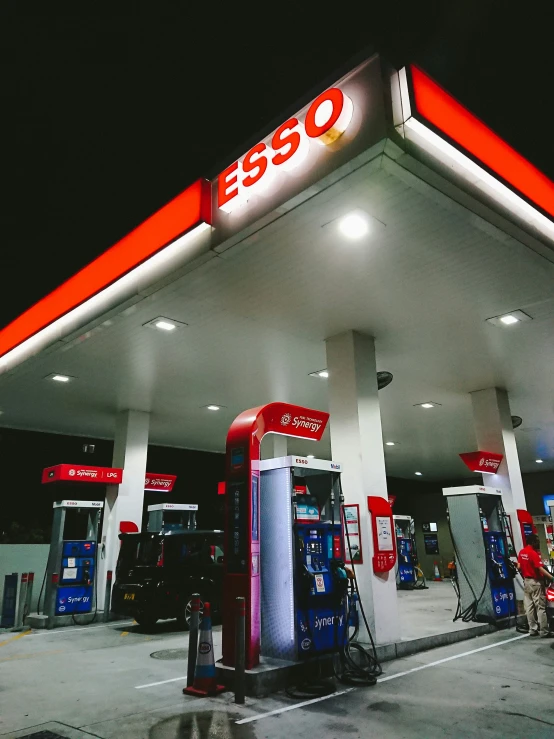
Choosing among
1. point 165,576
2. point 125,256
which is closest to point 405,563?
point 165,576

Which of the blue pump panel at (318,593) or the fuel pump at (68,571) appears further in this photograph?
the fuel pump at (68,571)

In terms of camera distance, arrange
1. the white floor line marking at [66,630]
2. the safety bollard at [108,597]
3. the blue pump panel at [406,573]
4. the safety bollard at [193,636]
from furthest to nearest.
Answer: the blue pump panel at [406,573]
the safety bollard at [108,597]
the white floor line marking at [66,630]
the safety bollard at [193,636]

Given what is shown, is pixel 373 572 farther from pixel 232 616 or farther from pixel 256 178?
pixel 256 178

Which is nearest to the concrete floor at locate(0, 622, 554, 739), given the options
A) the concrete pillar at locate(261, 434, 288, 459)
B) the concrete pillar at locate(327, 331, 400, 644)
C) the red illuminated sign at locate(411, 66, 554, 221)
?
the concrete pillar at locate(327, 331, 400, 644)

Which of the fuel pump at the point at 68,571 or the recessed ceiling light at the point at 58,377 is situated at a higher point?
the recessed ceiling light at the point at 58,377

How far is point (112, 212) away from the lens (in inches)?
307

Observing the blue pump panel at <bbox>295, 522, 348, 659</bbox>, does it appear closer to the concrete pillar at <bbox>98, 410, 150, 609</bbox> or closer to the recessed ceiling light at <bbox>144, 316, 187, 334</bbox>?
the recessed ceiling light at <bbox>144, 316, 187, 334</bbox>

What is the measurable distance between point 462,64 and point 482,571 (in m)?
7.91

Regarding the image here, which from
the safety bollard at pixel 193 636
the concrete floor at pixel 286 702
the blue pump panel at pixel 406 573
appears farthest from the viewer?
the blue pump panel at pixel 406 573

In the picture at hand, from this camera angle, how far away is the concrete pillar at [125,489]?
1140cm

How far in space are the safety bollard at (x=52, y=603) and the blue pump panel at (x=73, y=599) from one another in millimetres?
65

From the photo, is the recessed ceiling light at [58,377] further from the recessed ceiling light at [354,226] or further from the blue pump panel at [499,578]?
the blue pump panel at [499,578]

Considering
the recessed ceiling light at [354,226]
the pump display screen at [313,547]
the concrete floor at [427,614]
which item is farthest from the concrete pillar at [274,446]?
the recessed ceiling light at [354,226]

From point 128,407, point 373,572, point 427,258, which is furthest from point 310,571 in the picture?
point 128,407
